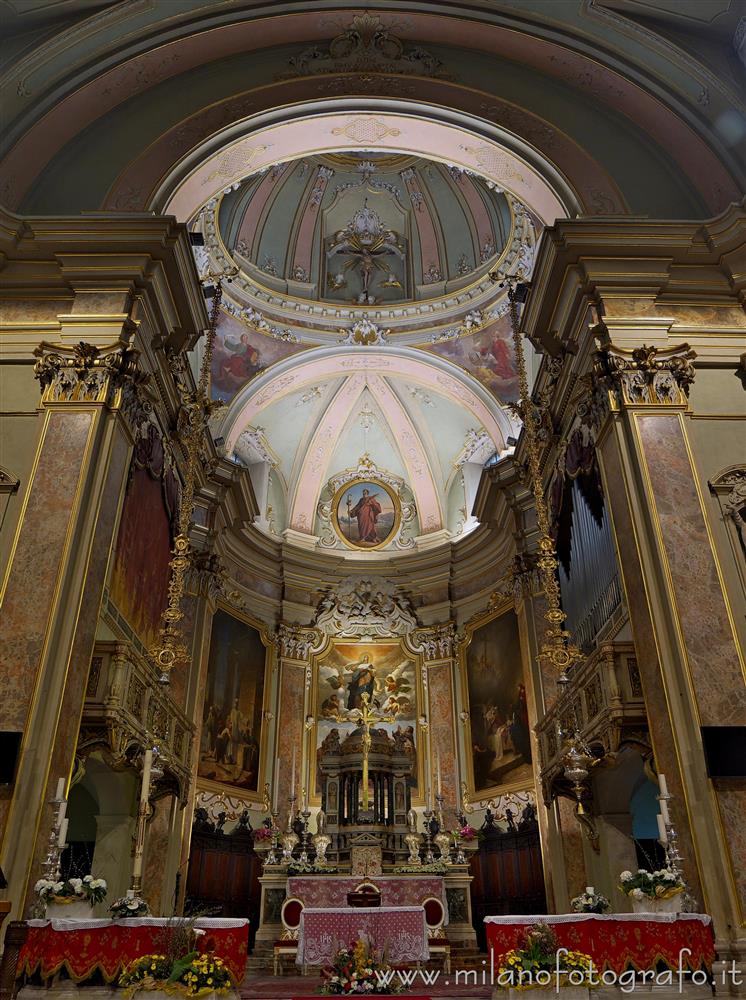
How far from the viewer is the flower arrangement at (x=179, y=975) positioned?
6496 mm

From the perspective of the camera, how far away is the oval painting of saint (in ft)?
72.2

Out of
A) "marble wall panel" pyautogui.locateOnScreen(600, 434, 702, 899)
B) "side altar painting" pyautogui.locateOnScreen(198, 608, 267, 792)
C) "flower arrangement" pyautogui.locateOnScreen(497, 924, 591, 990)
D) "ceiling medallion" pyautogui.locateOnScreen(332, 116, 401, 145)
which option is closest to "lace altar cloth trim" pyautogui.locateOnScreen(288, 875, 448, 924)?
"side altar painting" pyautogui.locateOnScreen(198, 608, 267, 792)

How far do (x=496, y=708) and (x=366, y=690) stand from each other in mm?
3510

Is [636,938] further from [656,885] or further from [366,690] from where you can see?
[366,690]

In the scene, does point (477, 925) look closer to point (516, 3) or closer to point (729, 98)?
point (729, 98)

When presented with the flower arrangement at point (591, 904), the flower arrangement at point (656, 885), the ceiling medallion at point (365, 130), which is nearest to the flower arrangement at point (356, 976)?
the flower arrangement at point (591, 904)

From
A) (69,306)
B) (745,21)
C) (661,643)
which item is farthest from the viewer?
(745,21)

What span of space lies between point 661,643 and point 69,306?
8.73 metres

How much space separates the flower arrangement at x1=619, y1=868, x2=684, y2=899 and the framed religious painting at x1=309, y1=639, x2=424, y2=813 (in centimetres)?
1072

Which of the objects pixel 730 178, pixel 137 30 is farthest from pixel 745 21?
pixel 137 30

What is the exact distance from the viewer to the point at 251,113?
12984mm

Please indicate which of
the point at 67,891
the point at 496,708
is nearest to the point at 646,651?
the point at 67,891

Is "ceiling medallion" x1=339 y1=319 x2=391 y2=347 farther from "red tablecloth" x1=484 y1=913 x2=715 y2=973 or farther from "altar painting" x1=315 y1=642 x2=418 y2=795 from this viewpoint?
"red tablecloth" x1=484 y1=913 x2=715 y2=973

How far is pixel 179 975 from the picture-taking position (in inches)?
257
